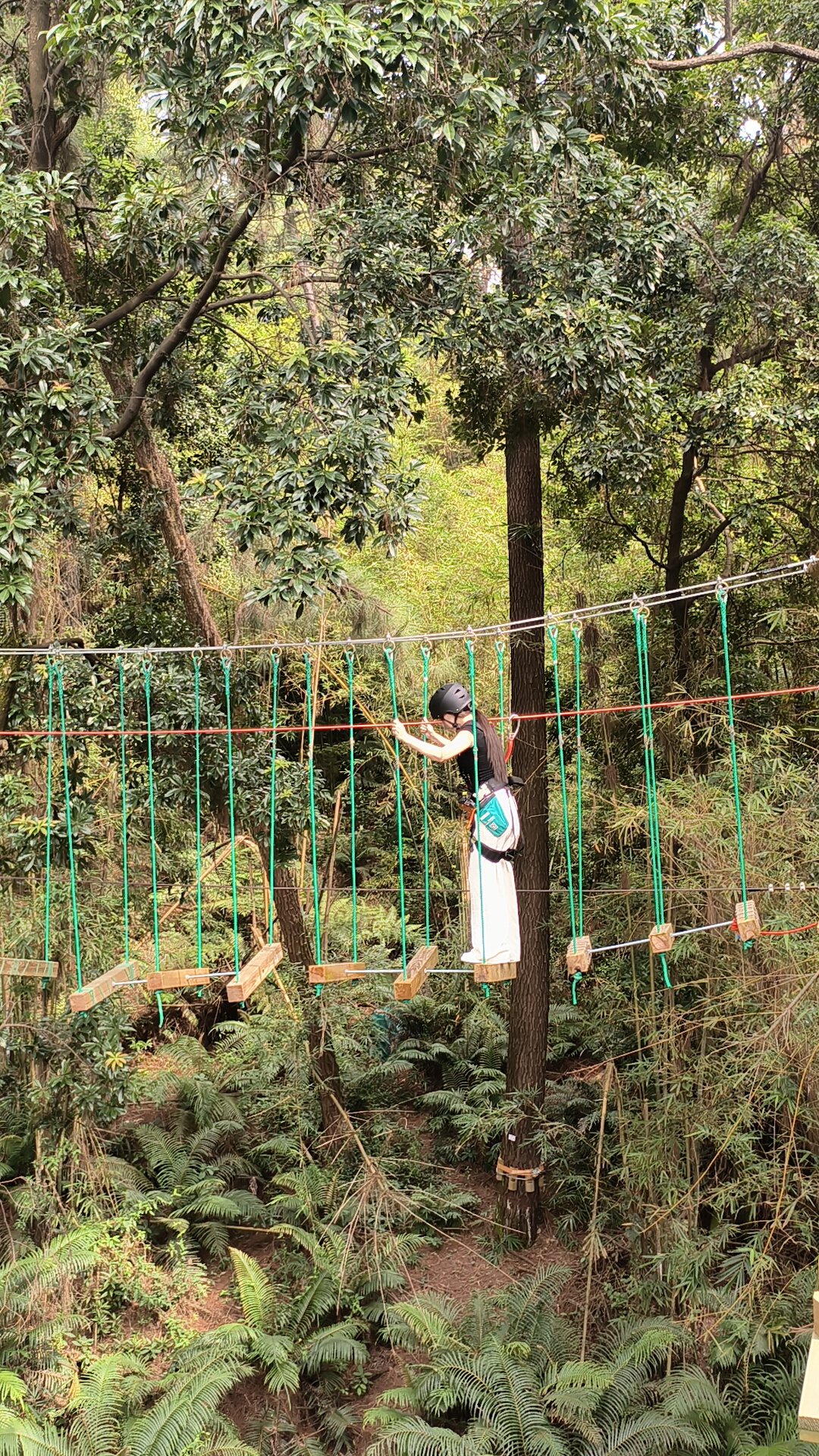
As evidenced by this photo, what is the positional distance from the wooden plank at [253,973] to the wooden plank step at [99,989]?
1.41 feet

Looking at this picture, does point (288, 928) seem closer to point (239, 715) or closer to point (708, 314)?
point (239, 715)

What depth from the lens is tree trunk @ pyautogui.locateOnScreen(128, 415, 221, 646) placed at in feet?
21.2

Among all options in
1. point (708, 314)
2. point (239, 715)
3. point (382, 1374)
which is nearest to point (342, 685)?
point (239, 715)

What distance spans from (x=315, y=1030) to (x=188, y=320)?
13.5 ft

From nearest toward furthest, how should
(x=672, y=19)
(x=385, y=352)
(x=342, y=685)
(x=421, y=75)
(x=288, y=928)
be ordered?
(x=421, y=75) < (x=385, y=352) < (x=672, y=19) < (x=288, y=928) < (x=342, y=685)

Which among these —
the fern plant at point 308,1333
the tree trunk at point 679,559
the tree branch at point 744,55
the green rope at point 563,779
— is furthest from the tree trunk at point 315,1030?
the tree branch at point 744,55

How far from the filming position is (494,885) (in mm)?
4383

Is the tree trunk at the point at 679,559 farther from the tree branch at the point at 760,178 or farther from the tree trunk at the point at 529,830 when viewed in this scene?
the tree branch at the point at 760,178

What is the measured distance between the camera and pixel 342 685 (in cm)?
842

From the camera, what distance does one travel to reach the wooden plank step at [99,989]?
4.34 meters

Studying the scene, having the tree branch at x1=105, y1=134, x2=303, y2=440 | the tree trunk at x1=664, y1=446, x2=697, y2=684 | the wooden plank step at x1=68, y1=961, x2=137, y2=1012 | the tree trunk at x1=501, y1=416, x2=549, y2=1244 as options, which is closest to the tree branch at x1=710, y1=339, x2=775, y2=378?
the tree trunk at x1=664, y1=446, x2=697, y2=684

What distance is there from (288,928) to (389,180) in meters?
4.07

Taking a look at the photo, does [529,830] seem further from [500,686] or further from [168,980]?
[168,980]

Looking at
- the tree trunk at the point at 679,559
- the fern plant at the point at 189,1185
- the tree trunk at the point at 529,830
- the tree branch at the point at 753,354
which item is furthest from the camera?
the tree trunk at the point at 679,559
